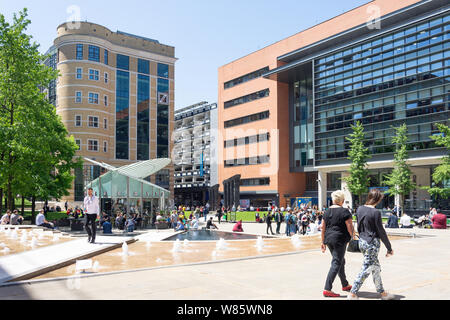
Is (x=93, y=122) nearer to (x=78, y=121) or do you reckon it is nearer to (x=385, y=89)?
(x=78, y=121)

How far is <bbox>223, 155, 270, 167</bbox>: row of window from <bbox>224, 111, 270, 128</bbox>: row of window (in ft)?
21.5

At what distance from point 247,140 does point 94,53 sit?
28.8 m

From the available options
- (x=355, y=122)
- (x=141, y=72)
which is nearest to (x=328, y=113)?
(x=355, y=122)

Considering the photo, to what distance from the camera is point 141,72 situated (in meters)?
73.1

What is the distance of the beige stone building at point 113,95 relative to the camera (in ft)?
210

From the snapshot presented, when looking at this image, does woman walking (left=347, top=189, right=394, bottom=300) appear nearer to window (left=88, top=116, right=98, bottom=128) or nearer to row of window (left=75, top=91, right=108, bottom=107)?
window (left=88, top=116, right=98, bottom=128)

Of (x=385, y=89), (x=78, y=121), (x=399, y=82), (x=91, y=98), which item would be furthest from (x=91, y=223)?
(x=91, y=98)

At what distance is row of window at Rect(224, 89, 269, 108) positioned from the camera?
7019cm

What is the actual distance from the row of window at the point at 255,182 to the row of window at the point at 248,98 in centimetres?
1402

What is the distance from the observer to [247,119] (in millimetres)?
72938

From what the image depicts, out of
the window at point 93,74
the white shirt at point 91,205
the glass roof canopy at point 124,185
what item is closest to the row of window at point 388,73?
the glass roof canopy at point 124,185

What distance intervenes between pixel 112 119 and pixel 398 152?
4493 cm

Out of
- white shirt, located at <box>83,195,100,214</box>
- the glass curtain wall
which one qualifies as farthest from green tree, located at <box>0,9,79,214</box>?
the glass curtain wall
